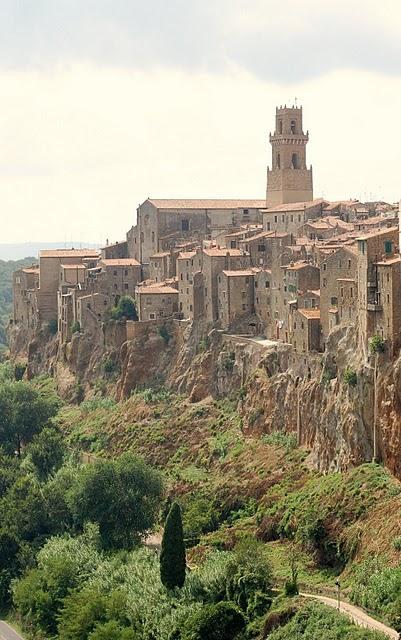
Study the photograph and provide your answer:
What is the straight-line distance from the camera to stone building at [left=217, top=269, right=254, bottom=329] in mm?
73750

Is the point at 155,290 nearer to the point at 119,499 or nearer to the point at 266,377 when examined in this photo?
the point at 266,377

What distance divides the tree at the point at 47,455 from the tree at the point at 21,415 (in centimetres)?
507

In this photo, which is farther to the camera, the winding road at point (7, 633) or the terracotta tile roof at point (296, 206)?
the terracotta tile roof at point (296, 206)

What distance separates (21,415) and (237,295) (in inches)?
656

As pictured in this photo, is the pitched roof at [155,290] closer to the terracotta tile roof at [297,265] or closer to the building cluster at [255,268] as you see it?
the building cluster at [255,268]

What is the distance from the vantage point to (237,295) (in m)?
73.9

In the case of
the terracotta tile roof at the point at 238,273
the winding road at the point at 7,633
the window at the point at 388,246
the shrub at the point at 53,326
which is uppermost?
the window at the point at 388,246

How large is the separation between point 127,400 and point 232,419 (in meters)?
10.9

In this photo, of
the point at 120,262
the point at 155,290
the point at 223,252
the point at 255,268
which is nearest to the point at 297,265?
the point at 255,268

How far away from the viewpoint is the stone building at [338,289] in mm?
61000

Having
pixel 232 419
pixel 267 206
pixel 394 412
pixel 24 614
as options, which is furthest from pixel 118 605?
pixel 267 206

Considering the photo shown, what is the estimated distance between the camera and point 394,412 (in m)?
55.4

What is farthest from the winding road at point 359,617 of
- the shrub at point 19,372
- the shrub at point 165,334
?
the shrub at point 19,372

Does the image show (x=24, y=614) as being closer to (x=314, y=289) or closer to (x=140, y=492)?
(x=140, y=492)
